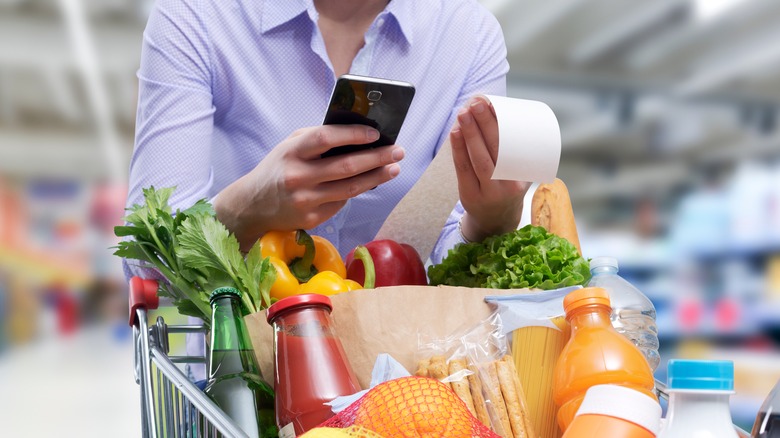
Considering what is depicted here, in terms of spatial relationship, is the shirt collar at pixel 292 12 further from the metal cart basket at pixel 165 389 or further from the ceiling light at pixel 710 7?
the ceiling light at pixel 710 7

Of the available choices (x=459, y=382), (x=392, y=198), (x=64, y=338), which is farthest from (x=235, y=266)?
(x=64, y=338)

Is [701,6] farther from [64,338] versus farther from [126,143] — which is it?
[64,338]

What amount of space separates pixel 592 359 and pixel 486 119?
396mm

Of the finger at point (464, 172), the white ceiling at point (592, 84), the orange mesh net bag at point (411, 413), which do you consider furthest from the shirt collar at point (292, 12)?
the white ceiling at point (592, 84)

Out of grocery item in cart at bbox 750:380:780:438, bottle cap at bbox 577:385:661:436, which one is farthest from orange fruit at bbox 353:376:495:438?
grocery item in cart at bbox 750:380:780:438

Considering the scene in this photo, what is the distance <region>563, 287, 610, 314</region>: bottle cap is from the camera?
790mm

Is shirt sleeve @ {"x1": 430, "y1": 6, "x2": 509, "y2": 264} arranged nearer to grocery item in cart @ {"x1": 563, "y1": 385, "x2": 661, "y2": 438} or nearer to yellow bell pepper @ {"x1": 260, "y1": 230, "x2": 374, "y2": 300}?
yellow bell pepper @ {"x1": 260, "y1": 230, "x2": 374, "y2": 300}

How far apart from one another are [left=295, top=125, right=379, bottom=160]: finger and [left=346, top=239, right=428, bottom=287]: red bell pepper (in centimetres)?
19

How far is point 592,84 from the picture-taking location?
25.3ft

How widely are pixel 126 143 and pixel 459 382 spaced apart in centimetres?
861

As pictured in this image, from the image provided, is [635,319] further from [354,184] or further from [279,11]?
[279,11]

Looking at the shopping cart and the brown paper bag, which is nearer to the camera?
the shopping cart

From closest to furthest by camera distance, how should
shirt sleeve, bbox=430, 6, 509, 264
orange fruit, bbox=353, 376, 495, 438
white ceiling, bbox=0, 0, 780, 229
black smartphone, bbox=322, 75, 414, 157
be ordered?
orange fruit, bbox=353, 376, 495, 438
black smartphone, bbox=322, 75, 414, 157
shirt sleeve, bbox=430, 6, 509, 264
white ceiling, bbox=0, 0, 780, 229

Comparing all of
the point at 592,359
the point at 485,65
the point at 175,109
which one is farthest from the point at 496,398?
the point at 485,65
